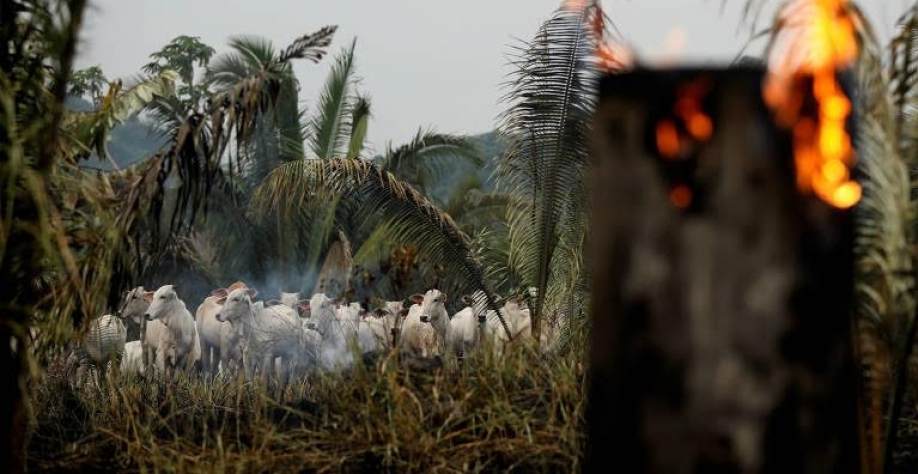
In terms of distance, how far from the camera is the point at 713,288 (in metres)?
2.22

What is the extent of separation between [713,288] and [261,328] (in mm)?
10534

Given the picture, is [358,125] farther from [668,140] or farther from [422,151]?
[668,140]

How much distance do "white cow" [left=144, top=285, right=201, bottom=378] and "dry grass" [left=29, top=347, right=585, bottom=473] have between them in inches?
226

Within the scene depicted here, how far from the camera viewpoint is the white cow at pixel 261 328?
38.9 feet

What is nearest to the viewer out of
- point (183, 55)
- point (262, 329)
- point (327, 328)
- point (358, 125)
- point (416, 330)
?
point (416, 330)

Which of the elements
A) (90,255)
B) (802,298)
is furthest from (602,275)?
(90,255)

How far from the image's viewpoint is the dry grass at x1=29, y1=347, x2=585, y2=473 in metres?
5.26

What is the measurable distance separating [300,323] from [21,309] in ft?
24.4

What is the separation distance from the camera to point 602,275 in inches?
92.0

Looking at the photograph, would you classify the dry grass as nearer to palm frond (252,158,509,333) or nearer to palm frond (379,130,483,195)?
palm frond (252,158,509,333)

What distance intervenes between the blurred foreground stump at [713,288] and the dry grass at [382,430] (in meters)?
2.90

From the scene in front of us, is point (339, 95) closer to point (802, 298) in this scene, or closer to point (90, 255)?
point (90, 255)

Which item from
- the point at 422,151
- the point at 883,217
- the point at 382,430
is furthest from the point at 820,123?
the point at 422,151

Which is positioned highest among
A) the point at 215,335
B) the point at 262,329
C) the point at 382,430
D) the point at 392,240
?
the point at 392,240
